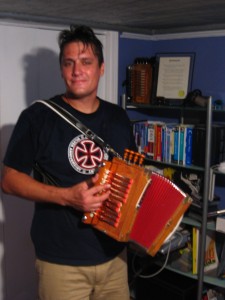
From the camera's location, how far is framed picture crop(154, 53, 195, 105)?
2.56 m

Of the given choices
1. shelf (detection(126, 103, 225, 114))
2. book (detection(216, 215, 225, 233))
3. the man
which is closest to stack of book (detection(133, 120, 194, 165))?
shelf (detection(126, 103, 225, 114))

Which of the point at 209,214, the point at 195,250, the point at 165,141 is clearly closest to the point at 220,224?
the point at 209,214

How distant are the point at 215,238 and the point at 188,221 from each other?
310 mm

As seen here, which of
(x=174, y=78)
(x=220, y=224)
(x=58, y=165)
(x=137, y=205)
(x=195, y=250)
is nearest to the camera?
(x=137, y=205)

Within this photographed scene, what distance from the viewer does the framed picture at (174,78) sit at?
8.39 ft

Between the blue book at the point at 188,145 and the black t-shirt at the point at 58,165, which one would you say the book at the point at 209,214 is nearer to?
the blue book at the point at 188,145

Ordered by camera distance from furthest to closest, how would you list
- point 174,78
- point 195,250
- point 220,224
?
point 174,78, point 195,250, point 220,224

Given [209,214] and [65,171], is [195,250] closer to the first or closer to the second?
[209,214]

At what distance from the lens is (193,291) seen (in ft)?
7.88

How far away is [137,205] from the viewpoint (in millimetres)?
1464

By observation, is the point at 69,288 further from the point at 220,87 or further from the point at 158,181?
the point at 220,87

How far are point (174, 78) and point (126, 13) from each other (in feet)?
2.26

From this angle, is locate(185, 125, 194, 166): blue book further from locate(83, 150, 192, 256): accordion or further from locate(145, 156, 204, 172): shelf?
locate(83, 150, 192, 256): accordion

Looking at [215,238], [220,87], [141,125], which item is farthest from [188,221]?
[220,87]
